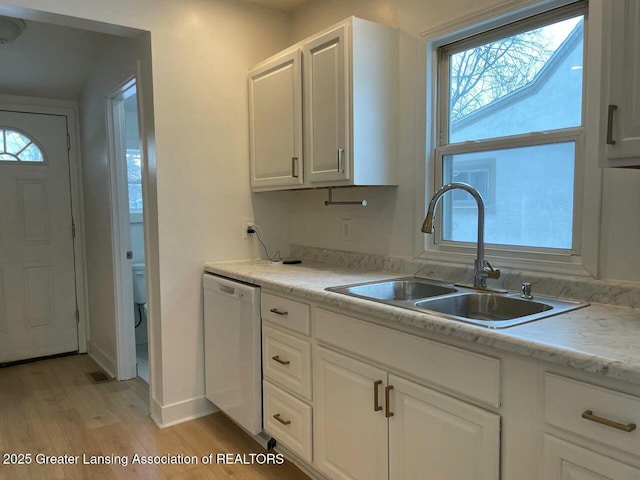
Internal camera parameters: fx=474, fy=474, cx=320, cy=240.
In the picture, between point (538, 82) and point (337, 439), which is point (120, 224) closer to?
point (337, 439)

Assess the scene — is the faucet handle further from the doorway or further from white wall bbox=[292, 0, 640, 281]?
the doorway

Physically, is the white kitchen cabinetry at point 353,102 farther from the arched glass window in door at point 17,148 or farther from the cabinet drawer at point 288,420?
the arched glass window in door at point 17,148

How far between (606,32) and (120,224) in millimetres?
3029

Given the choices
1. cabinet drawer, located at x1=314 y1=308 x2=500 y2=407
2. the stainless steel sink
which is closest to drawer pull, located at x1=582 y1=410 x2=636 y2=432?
cabinet drawer, located at x1=314 y1=308 x2=500 y2=407

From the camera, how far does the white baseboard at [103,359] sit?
3.56m

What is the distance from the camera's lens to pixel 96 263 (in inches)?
150

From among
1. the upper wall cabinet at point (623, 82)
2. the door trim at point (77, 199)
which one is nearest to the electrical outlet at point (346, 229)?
the upper wall cabinet at point (623, 82)

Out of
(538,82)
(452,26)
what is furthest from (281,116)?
(538,82)

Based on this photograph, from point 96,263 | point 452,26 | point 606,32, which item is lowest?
point 96,263

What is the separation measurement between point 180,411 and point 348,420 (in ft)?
4.44

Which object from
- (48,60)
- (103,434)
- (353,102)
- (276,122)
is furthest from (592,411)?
(48,60)

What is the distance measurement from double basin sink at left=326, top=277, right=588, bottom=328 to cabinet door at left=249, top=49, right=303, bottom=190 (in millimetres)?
792

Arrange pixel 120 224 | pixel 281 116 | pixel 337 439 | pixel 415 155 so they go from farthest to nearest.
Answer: pixel 120 224
pixel 281 116
pixel 415 155
pixel 337 439

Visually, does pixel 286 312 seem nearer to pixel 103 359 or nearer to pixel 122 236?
pixel 122 236
